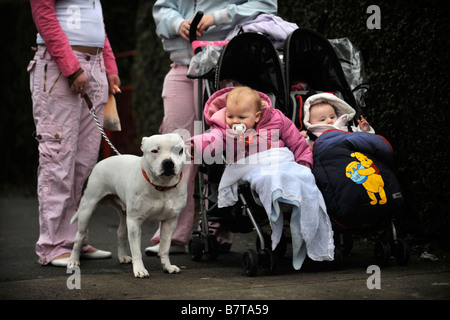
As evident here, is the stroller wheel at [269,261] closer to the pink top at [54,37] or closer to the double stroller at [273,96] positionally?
the double stroller at [273,96]

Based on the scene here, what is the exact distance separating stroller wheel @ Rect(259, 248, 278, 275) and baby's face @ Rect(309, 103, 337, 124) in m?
1.17

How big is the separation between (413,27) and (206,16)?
1632 millimetres

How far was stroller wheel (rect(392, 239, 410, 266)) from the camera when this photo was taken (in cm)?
453

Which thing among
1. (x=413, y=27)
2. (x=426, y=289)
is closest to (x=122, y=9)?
(x=413, y=27)

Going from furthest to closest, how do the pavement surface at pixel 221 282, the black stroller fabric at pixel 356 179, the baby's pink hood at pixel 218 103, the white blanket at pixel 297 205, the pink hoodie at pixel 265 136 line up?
the baby's pink hood at pixel 218 103
the pink hoodie at pixel 265 136
the black stroller fabric at pixel 356 179
the white blanket at pixel 297 205
the pavement surface at pixel 221 282

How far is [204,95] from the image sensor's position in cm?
525

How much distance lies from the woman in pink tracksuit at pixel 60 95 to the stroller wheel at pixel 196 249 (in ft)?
3.12

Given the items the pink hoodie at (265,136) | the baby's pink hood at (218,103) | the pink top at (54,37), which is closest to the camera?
the pink hoodie at (265,136)

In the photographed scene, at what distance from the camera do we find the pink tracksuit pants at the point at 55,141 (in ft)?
16.6

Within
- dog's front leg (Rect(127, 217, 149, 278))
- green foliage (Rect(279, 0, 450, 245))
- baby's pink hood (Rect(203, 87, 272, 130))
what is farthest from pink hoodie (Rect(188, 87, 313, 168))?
green foliage (Rect(279, 0, 450, 245))

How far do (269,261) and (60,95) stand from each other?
6.80 ft

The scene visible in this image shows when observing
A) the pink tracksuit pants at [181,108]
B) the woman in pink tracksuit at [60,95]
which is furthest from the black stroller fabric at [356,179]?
the woman in pink tracksuit at [60,95]

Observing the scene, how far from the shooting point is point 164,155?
4.25 m
